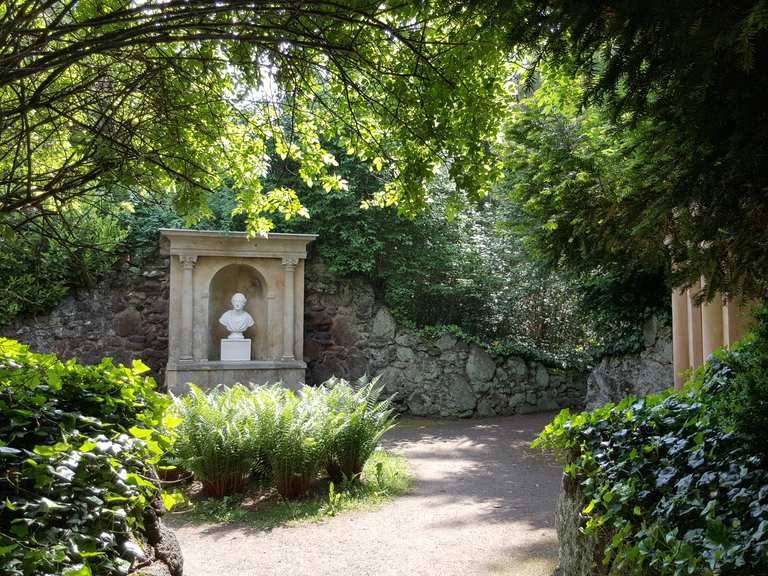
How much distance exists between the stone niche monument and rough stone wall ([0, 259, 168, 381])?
1.80ft

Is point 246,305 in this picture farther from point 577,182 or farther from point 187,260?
point 577,182

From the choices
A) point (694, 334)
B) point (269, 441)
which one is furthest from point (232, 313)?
point (694, 334)

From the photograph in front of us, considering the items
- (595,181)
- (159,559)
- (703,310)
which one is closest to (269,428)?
(159,559)

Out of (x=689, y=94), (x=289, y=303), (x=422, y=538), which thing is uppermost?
(x=689, y=94)

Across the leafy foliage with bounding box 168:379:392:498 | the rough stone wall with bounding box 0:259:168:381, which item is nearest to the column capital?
the rough stone wall with bounding box 0:259:168:381

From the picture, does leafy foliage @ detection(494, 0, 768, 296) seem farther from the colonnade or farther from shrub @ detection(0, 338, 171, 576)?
the colonnade

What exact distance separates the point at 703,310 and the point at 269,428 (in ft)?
12.8

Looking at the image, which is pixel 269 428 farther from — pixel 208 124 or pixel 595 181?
pixel 595 181

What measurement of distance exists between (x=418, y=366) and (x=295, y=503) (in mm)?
5679

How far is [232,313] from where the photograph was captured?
32.7ft

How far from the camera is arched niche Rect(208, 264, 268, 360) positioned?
10297 millimetres

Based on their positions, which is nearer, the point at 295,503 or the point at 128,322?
the point at 295,503

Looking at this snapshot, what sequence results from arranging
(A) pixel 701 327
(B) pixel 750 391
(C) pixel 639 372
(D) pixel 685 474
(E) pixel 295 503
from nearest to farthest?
(B) pixel 750 391 < (D) pixel 685 474 < (E) pixel 295 503 < (A) pixel 701 327 < (C) pixel 639 372

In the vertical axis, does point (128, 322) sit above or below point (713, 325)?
above
